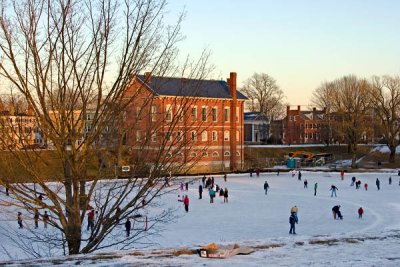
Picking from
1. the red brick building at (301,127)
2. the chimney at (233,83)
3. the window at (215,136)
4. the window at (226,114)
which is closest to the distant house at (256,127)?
the red brick building at (301,127)

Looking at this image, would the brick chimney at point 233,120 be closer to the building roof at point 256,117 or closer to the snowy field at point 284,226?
the snowy field at point 284,226

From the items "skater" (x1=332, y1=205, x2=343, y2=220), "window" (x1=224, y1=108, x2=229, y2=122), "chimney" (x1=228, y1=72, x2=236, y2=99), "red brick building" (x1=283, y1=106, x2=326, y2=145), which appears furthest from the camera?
"red brick building" (x1=283, y1=106, x2=326, y2=145)

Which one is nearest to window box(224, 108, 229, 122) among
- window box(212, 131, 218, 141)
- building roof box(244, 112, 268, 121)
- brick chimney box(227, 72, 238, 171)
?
brick chimney box(227, 72, 238, 171)

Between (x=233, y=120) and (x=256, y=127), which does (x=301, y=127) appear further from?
(x=233, y=120)

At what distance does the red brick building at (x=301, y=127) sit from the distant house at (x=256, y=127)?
5579 millimetres

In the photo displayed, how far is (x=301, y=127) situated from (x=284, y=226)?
268 ft

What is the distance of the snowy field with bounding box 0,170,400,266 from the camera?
9398 mm

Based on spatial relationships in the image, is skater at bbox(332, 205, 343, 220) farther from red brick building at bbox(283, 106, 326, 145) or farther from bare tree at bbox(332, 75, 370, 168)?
red brick building at bbox(283, 106, 326, 145)

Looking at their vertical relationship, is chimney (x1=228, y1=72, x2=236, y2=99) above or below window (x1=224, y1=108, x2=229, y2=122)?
above

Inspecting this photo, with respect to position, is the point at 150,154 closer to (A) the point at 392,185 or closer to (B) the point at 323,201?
(B) the point at 323,201

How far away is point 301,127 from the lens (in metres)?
103

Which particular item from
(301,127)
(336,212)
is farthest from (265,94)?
(336,212)

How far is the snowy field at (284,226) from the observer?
940 centimetres

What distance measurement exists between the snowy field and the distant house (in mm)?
41648
